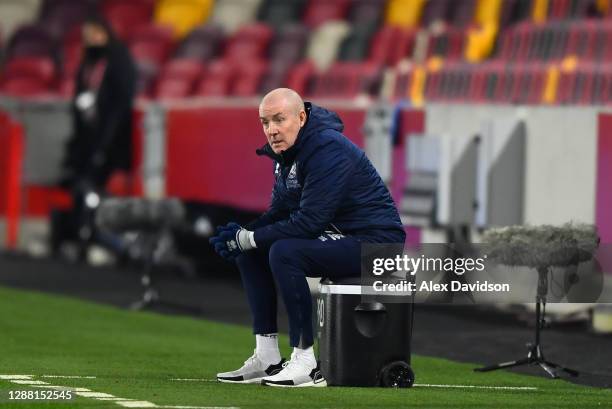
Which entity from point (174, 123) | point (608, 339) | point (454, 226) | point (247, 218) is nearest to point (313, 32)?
point (174, 123)

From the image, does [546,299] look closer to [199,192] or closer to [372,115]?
[372,115]

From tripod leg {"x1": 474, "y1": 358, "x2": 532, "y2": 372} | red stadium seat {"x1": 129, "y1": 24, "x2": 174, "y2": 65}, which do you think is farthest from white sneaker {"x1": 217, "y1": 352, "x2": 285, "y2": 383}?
red stadium seat {"x1": 129, "y1": 24, "x2": 174, "y2": 65}

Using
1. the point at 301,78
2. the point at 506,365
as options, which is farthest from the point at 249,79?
the point at 506,365

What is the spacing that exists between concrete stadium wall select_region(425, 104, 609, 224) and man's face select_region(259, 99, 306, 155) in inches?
233

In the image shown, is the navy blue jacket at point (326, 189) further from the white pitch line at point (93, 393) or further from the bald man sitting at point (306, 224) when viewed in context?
the white pitch line at point (93, 393)

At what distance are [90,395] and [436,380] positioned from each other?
219 cm

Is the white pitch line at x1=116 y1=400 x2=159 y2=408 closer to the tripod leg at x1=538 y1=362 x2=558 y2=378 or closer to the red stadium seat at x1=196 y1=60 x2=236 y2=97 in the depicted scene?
the tripod leg at x1=538 y1=362 x2=558 y2=378

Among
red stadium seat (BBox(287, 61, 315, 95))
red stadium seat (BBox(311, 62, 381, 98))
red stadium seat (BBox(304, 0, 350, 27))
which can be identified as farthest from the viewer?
red stadium seat (BBox(304, 0, 350, 27))

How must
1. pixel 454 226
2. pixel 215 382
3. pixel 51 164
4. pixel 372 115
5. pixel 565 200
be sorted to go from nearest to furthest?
pixel 215 382, pixel 565 200, pixel 454 226, pixel 372 115, pixel 51 164

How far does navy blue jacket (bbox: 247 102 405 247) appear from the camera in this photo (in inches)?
379

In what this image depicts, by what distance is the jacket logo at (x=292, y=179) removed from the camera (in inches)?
385

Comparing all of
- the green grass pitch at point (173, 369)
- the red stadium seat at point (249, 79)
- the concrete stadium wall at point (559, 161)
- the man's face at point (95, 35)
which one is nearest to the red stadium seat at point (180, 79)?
the red stadium seat at point (249, 79)

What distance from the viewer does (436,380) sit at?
10594 mm

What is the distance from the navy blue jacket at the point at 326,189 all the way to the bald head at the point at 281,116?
0.05m
